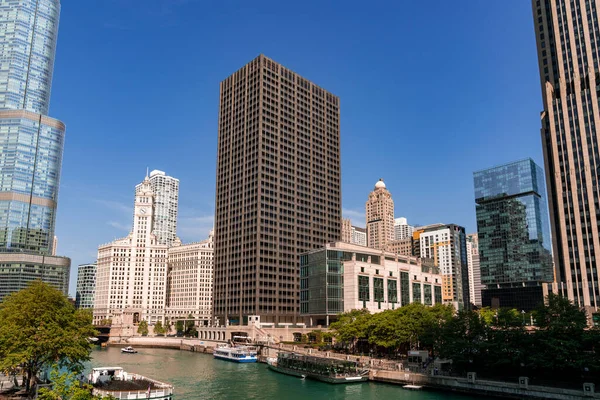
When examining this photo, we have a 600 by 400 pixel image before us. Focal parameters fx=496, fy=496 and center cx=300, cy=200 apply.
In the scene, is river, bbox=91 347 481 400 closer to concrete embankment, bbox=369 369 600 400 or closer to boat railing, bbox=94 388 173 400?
concrete embankment, bbox=369 369 600 400

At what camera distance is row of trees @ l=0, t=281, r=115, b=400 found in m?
69.1

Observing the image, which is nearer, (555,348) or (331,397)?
(555,348)

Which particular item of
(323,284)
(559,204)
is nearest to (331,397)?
(323,284)

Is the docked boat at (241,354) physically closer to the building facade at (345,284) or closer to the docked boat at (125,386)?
the building facade at (345,284)

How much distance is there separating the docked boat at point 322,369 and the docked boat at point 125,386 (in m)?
39.6

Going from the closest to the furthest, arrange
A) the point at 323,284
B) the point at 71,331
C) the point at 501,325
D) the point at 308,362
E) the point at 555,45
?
the point at 71,331, the point at 501,325, the point at 308,362, the point at 555,45, the point at 323,284

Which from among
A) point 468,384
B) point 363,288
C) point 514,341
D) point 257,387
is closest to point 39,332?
point 257,387

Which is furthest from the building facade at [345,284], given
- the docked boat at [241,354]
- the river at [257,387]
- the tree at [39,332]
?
the tree at [39,332]

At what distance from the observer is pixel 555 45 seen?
17725 cm

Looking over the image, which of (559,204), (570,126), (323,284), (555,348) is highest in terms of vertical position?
(570,126)

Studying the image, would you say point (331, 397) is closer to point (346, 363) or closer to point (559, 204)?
point (346, 363)

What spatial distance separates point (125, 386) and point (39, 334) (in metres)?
14.6

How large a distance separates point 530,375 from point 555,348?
29.5ft

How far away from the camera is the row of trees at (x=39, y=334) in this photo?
69.1 m
